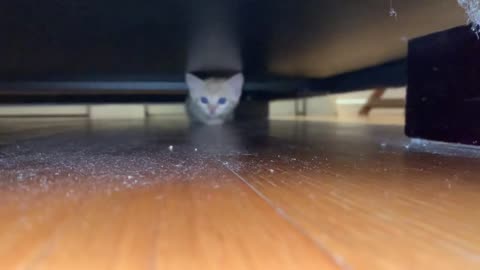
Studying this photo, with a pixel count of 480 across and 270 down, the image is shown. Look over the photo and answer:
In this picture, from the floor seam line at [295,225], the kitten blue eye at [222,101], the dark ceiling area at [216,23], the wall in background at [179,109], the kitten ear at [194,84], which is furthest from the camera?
the wall in background at [179,109]

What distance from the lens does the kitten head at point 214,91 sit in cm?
191

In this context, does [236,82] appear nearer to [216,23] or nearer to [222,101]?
[222,101]

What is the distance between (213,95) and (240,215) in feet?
5.51

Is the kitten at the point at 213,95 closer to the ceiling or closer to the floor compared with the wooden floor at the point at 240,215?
closer to the ceiling

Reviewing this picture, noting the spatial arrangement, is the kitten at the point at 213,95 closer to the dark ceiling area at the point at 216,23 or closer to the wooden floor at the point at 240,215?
the dark ceiling area at the point at 216,23

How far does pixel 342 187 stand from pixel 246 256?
0.69ft

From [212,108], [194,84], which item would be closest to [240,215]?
[194,84]

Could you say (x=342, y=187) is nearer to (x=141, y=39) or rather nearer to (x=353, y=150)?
(x=353, y=150)

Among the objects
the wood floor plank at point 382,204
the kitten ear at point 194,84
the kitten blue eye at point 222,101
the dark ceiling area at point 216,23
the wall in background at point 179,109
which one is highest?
the dark ceiling area at point 216,23

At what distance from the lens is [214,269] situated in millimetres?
208

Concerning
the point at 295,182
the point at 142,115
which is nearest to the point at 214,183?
the point at 295,182

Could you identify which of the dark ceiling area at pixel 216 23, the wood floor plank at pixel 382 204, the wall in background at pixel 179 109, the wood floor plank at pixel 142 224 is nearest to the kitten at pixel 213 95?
the dark ceiling area at pixel 216 23

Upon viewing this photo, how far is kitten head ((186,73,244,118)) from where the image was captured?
1908 millimetres

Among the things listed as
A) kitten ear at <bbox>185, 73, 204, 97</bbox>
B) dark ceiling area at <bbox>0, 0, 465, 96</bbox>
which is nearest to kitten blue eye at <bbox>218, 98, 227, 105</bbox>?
kitten ear at <bbox>185, 73, 204, 97</bbox>
